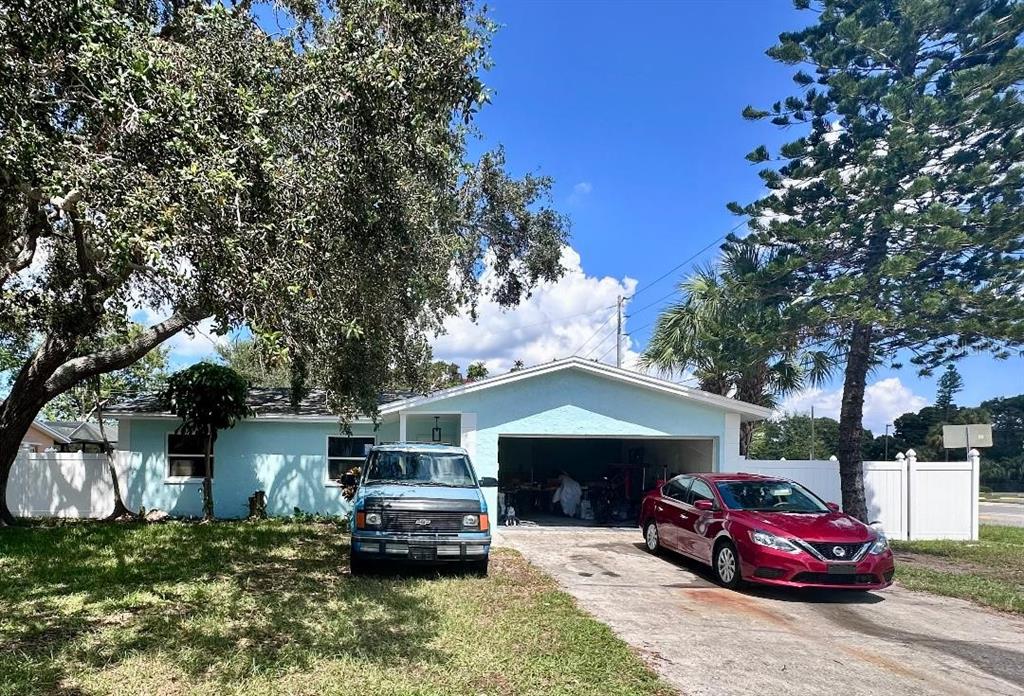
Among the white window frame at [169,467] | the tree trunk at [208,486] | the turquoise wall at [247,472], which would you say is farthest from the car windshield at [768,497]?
the white window frame at [169,467]

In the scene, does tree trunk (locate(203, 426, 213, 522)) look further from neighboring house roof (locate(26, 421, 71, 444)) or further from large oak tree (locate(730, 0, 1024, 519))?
neighboring house roof (locate(26, 421, 71, 444))

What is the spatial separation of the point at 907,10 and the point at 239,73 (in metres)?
13.1

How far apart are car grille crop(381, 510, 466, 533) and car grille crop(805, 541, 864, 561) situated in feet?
14.8

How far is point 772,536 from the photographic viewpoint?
8.59 m

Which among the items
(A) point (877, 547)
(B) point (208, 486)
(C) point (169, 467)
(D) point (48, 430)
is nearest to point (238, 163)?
(A) point (877, 547)

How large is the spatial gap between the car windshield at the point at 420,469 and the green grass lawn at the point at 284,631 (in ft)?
4.40

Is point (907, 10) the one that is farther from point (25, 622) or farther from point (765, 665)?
point (25, 622)

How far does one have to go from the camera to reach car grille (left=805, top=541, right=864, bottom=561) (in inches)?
329

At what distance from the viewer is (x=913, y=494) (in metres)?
14.6

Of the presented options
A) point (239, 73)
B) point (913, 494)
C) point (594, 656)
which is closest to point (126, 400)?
point (239, 73)

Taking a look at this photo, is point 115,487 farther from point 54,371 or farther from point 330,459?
point 330,459

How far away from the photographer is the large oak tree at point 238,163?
5.01 m

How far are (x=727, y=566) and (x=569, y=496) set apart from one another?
8719 millimetres

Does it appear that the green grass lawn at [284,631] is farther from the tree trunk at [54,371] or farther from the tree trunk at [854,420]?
the tree trunk at [854,420]
